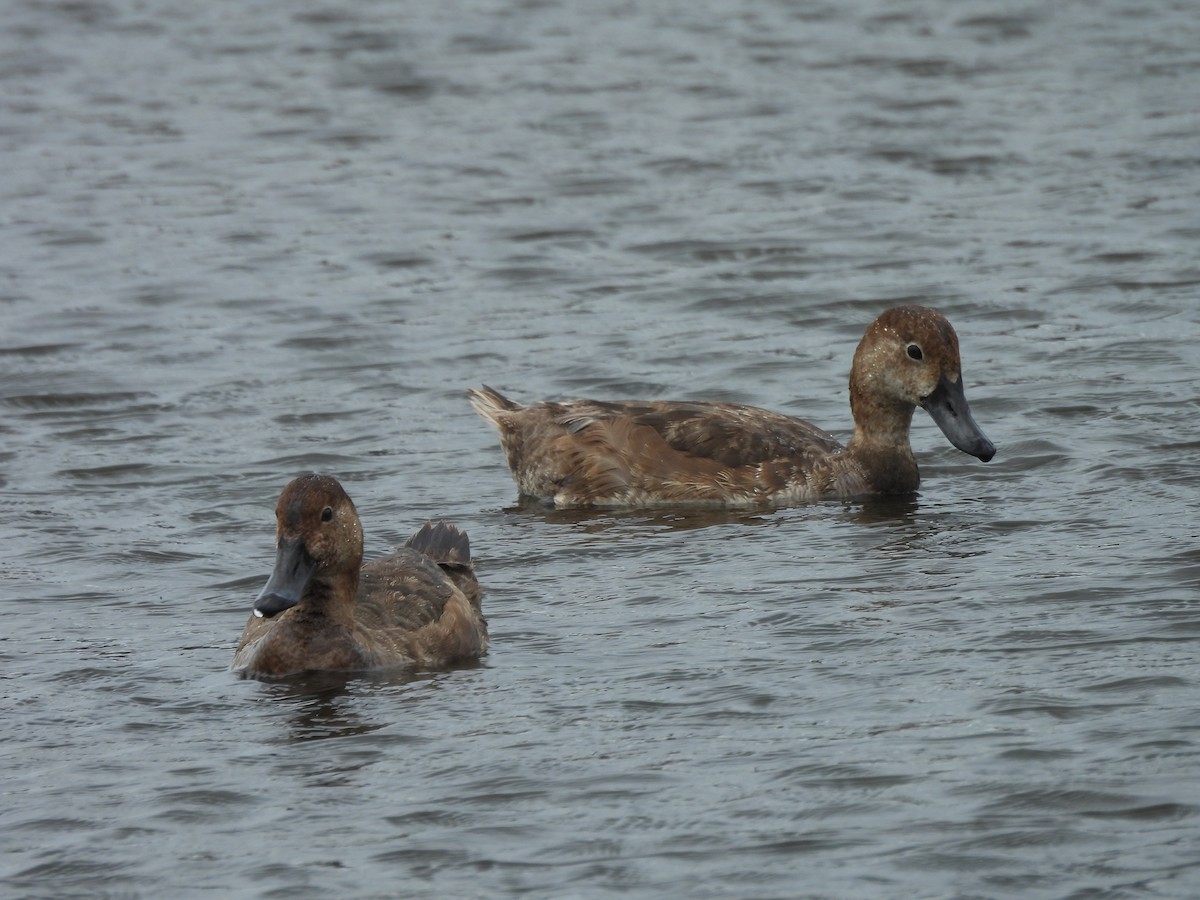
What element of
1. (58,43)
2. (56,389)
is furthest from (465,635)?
(58,43)

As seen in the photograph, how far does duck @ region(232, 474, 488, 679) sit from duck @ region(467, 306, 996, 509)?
8.47 ft

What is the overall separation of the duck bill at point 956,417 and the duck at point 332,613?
132 inches

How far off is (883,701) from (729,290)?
8.06 meters

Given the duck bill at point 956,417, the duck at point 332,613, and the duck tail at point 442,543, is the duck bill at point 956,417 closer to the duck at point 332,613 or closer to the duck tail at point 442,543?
the duck tail at point 442,543

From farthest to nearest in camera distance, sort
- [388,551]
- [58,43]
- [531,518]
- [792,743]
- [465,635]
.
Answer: [58,43] → [531,518] → [388,551] → [465,635] → [792,743]

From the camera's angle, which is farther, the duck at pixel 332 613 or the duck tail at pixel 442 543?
the duck tail at pixel 442 543

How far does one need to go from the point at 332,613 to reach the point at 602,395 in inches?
190

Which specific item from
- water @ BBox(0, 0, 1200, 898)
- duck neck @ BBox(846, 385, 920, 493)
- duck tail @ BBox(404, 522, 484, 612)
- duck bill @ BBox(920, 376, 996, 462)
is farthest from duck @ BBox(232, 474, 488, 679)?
duck bill @ BBox(920, 376, 996, 462)

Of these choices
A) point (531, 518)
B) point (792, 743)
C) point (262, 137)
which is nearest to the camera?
point (792, 743)

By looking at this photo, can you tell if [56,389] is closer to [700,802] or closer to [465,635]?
[465,635]

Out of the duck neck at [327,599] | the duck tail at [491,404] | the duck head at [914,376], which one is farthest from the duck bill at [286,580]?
the duck head at [914,376]

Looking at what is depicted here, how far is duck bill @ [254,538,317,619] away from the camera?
28.6 feet

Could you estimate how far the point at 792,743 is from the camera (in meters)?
7.89

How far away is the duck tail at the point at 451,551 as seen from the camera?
9742 millimetres
